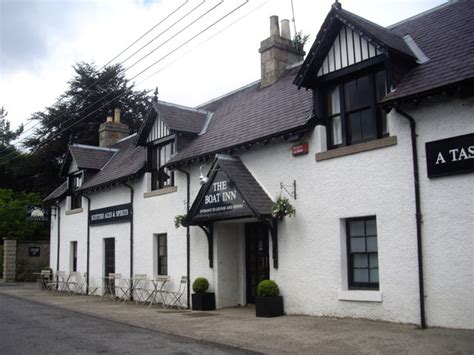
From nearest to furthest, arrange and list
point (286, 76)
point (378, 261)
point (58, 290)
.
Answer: point (378, 261) → point (286, 76) → point (58, 290)

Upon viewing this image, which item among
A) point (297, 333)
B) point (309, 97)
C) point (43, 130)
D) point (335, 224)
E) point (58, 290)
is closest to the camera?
point (297, 333)

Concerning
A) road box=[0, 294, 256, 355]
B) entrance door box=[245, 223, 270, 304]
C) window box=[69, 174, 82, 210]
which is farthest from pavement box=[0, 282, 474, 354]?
A: window box=[69, 174, 82, 210]

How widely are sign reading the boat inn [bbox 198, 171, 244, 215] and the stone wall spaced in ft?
64.4

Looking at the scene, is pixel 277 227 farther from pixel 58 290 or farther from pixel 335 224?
pixel 58 290

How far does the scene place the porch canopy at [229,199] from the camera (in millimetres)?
13148

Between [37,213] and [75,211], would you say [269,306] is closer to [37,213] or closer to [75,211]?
[75,211]

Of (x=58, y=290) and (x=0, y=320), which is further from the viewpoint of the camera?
(x=58, y=290)

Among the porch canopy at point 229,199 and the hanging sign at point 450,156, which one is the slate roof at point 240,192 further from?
the hanging sign at point 450,156

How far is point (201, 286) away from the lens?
48.9 ft

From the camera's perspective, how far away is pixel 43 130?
3822cm

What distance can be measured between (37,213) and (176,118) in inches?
526

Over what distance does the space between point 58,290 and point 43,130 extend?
1746cm

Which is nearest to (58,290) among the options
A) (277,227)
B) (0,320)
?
(0,320)

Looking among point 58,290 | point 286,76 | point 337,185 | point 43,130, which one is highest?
point 43,130
